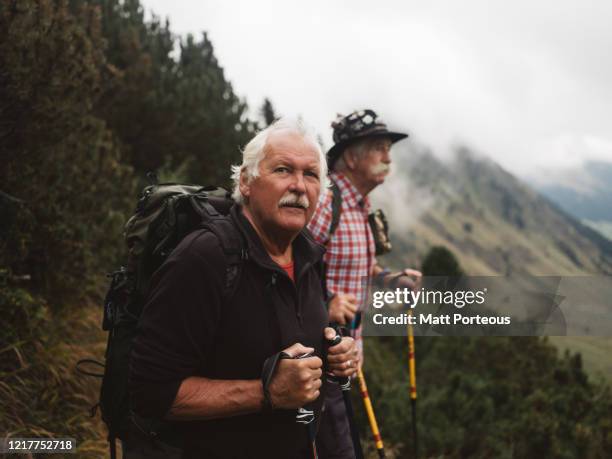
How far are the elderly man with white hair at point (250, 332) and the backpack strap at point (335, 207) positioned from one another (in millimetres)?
1124

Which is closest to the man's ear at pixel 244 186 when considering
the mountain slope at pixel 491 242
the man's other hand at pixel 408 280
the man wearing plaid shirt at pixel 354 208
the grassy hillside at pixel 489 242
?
the man wearing plaid shirt at pixel 354 208

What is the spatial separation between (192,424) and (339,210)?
5.71ft

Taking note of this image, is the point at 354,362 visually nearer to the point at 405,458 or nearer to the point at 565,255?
the point at 405,458

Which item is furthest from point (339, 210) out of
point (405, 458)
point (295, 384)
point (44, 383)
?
point (405, 458)

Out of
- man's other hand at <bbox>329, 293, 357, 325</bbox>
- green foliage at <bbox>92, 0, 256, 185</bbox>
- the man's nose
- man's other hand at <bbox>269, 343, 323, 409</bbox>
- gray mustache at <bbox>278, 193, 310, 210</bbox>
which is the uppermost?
green foliage at <bbox>92, 0, 256, 185</bbox>

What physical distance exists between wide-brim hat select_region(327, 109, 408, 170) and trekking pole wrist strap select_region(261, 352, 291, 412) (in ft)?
6.86

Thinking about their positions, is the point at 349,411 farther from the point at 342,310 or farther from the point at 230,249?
the point at 230,249

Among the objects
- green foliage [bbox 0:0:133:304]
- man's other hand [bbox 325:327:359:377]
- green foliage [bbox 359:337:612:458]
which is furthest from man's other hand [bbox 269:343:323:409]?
green foliage [bbox 359:337:612:458]

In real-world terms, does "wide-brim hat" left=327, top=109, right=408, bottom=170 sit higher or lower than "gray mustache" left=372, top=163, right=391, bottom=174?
higher

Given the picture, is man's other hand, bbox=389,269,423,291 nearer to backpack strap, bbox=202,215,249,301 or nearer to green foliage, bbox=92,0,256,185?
backpack strap, bbox=202,215,249,301

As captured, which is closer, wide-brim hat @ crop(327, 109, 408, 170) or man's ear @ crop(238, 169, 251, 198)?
man's ear @ crop(238, 169, 251, 198)

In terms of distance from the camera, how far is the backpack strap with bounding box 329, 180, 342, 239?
10.0 ft

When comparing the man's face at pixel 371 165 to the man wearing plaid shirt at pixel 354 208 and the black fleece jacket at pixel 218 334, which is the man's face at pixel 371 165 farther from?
the black fleece jacket at pixel 218 334

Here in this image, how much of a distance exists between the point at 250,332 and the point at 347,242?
162cm
